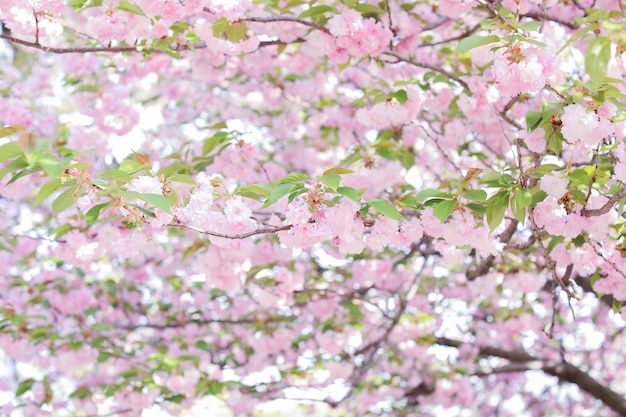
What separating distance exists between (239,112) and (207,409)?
2.25m

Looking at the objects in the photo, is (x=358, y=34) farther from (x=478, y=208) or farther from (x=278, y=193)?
(x=278, y=193)

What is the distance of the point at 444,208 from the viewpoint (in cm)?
188

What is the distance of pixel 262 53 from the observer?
12.1ft

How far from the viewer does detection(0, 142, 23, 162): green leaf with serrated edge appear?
1598 mm

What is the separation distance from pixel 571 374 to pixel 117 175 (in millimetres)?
3756

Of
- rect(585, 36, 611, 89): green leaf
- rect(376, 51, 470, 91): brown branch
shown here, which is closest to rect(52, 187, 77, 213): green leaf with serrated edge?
rect(585, 36, 611, 89): green leaf

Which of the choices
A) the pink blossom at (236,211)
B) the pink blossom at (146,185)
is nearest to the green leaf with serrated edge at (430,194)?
the pink blossom at (236,211)

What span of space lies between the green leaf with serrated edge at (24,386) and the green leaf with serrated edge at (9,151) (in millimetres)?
2463

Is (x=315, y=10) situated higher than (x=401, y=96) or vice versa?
(x=315, y=10)

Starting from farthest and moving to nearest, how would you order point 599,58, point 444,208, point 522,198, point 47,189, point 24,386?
1. point 24,386
2. point 444,208
3. point 522,198
4. point 47,189
5. point 599,58

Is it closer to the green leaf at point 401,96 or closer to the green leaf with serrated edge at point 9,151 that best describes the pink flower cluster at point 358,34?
the green leaf at point 401,96

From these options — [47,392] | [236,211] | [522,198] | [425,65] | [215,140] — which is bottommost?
[47,392]

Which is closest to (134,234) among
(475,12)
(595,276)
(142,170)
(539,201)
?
(142,170)

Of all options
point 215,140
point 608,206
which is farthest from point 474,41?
point 215,140
